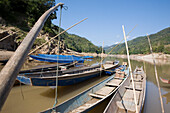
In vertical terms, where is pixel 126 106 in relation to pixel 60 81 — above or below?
below

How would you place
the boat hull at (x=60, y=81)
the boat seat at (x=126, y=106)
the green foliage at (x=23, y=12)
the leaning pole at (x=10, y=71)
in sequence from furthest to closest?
the green foliage at (x=23, y=12)
the boat hull at (x=60, y=81)
the boat seat at (x=126, y=106)
the leaning pole at (x=10, y=71)

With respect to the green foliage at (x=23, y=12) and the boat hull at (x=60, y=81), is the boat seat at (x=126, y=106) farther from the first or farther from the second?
the green foliage at (x=23, y=12)

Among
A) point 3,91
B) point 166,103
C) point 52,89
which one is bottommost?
point 166,103

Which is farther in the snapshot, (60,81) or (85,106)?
(60,81)

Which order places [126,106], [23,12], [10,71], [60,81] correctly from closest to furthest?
1. [10,71]
2. [126,106]
3. [60,81]
4. [23,12]

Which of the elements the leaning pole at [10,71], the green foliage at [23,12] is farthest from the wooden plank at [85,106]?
the green foliage at [23,12]

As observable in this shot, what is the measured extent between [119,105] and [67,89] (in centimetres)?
426

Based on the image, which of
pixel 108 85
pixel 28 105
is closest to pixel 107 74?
pixel 108 85

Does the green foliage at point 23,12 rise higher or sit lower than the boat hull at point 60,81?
higher

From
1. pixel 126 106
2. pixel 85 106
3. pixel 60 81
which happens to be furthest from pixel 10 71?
pixel 60 81

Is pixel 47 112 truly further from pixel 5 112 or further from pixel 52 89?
pixel 52 89

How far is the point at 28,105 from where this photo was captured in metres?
5.34

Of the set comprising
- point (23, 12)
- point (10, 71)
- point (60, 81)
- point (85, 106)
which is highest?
point (23, 12)

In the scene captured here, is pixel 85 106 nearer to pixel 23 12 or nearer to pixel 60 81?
pixel 60 81
